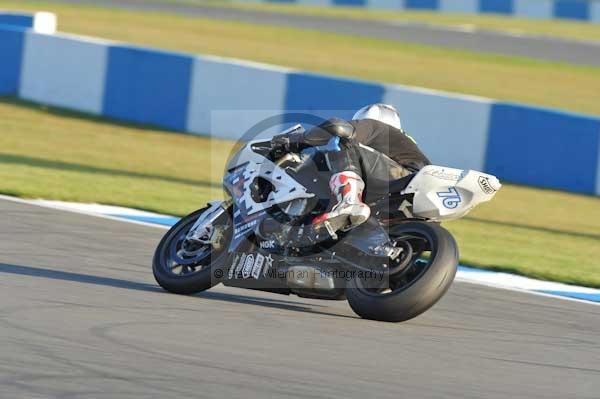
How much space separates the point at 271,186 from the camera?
6402 mm

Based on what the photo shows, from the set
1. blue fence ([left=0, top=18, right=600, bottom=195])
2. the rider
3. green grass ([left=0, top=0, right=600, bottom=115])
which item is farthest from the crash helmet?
green grass ([left=0, top=0, right=600, bottom=115])

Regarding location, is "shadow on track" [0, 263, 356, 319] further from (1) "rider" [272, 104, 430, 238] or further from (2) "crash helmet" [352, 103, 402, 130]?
(2) "crash helmet" [352, 103, 402, 130]

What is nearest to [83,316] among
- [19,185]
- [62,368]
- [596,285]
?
[62,368]

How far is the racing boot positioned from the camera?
6.04 meters

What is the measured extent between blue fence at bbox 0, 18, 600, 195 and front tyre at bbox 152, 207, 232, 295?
552cm

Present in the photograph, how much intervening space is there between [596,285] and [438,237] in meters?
2.79

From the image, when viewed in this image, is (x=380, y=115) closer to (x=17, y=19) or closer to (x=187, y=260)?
(x=187, y=260)

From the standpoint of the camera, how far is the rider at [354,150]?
6051 mm

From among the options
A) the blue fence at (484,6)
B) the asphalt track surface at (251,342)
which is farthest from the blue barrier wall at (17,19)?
the blue fence at (484,6)

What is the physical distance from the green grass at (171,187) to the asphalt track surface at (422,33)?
1364 cm

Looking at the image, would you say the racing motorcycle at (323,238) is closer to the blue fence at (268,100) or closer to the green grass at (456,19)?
the blue fence at (268,100)

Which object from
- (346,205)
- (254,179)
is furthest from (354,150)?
(254,179)

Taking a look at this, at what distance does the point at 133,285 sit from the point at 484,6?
32416 millimetres

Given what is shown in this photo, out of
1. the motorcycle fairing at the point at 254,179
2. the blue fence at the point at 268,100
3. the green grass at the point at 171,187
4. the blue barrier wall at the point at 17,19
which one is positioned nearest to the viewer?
the motorcycle fairing at the point at 254,179
